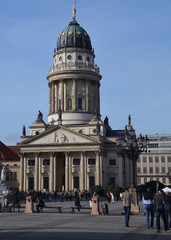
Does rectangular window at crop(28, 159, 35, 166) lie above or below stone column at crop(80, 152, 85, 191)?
above

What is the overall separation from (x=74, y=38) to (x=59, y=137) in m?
25.4

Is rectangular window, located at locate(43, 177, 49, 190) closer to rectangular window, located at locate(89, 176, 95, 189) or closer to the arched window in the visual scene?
rectangular window, located at locate(89, 176, 95, 189)

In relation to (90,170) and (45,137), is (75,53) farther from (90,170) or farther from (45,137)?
(90,170)

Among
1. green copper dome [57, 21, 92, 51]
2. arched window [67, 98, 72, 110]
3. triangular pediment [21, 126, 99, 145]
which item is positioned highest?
green copper dome [57, 21, 92, 51]

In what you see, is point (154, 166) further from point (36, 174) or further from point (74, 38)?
point (36, 174)

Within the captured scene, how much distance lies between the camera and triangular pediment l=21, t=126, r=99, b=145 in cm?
7775

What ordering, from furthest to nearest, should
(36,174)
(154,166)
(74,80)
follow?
1. (154,166)
2. (74,80)
3. (36,174)

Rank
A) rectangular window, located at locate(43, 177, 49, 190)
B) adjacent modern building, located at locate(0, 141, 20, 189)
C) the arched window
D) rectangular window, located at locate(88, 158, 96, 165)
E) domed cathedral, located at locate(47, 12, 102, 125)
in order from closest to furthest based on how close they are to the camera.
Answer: rectangular window, located at locate(88, 158, 96, 165), rectangular window, located at locate(43, 177, 49, 190), domed cathedral, located at locate(47, 12, 102, 125), the arched window, adjacent modern building, located at locate(0, 141, 20, 189)

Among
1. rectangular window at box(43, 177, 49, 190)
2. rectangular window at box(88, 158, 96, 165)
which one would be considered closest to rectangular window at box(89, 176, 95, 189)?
rectangular window at box(88, 158, 96, 165)

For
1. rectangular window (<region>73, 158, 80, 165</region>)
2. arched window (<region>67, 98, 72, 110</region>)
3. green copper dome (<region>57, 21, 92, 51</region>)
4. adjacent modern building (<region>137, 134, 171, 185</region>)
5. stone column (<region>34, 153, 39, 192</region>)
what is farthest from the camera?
adjacent modern building (<region>137, 134, 171, 185</region>)

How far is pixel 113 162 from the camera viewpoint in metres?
80.8

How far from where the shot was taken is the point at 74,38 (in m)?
91.1

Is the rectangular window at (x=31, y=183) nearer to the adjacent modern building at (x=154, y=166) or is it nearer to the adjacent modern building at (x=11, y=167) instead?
the adjacent modern building at (x=11, y=167)

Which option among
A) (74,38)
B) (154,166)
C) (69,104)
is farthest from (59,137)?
(154,166)
